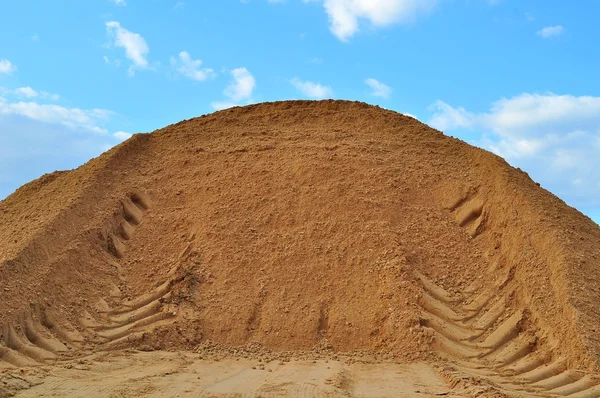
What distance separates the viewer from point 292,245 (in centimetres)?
1270

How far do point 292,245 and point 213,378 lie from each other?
14.5 ft

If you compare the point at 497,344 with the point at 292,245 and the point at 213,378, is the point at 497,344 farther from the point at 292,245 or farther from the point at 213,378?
the point at 213,378

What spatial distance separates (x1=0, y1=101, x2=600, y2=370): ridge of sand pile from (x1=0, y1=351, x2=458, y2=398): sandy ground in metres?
0.95

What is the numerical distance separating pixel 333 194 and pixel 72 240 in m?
5.64

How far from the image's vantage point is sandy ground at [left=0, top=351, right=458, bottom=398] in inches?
309

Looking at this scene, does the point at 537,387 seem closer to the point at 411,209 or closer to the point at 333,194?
the point at 411,209

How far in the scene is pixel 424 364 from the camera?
1005 cm

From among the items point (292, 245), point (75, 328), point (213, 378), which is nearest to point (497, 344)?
point (292, 245)

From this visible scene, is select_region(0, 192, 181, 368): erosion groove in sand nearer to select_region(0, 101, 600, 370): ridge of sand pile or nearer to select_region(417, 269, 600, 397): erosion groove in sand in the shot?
select_region(0, 101, 600, 370): ridge of sand pile

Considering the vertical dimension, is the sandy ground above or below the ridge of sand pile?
below

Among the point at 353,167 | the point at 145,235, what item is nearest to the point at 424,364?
the point at 353,167

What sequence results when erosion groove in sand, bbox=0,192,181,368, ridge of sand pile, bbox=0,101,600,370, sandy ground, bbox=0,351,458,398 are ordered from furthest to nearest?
ridge of sand pile, bbox=0,101,600,370
erosion groove in sand, bbox=0,192,181,368
sandy ground, bbox=0,351,458,398

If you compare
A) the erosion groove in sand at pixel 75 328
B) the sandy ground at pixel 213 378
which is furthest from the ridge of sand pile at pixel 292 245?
the sandy ground at pixel 213 378

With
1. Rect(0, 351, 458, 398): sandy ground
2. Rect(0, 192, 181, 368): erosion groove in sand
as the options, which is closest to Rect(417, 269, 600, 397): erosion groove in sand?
Rect(0, 351, 458, 398): sandy ground
